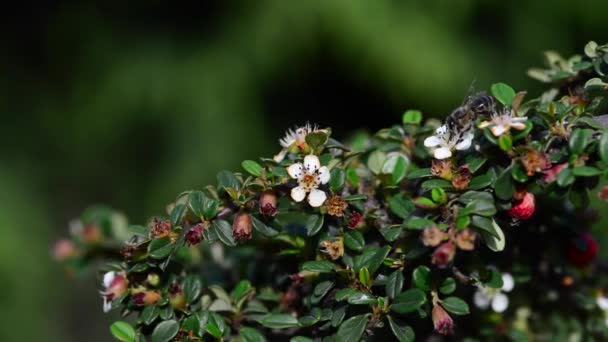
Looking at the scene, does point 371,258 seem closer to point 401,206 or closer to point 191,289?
point 401,206

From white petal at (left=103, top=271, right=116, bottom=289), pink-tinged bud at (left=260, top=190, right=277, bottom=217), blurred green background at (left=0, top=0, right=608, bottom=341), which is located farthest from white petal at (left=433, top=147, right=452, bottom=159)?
blurred green background at (left=0, top=0, right=608, bottom=341)

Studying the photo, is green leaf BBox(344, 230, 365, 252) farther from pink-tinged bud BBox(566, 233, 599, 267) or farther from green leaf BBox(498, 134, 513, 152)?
pink-tinged bud BBox(566, 233, 599, 267)

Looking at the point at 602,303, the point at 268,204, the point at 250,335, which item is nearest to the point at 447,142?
the point at 268,204

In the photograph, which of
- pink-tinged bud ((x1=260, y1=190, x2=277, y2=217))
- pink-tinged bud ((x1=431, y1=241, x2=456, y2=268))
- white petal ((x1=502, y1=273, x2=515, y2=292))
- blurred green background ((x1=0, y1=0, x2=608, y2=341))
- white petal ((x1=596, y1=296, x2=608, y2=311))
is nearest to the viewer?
pink-tinged bud ((x1=431, y1=241, x2=456, y2=268))

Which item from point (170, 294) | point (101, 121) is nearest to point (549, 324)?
point (170, 294)

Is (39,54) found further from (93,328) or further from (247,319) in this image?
(247,319)

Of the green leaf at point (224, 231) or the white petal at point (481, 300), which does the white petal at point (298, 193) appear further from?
the white petal at point (481, 300)
